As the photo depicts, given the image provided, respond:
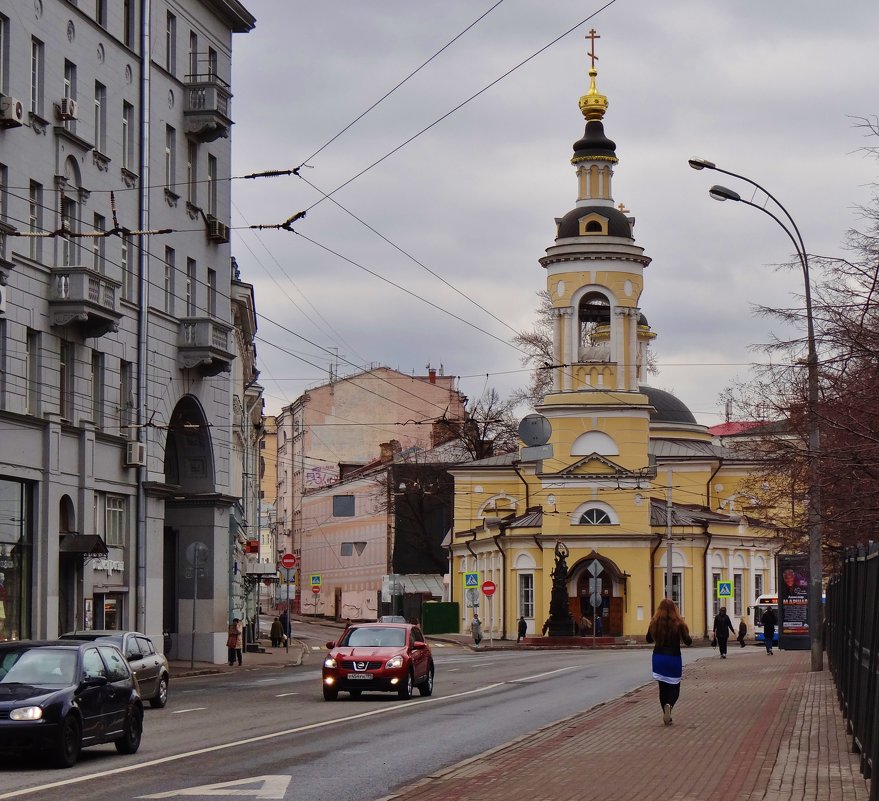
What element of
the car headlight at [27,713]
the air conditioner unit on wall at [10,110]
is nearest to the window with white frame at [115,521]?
the air conditioner unit on wall at [10,110]

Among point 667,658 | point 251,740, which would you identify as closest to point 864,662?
point 667,658

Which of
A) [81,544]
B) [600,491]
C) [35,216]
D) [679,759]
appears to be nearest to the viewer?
[679,759]

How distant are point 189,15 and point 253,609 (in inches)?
1277

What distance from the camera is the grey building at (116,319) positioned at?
121ft

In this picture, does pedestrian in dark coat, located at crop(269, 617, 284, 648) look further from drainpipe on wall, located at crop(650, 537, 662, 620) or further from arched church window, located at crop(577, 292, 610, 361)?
arched church window, located at crop(577, 292, 610, 361)

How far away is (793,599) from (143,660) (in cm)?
2327

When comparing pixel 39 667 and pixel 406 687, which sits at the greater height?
pixel 39 667

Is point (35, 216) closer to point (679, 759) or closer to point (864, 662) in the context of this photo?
point (679, 759)

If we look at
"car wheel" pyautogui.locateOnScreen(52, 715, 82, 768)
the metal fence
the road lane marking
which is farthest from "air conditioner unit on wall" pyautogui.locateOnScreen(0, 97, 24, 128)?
the metal fence

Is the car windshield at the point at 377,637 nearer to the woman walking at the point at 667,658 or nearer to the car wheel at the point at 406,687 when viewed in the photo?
the car wheel at the point at 406,687

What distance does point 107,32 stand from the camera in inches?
1657

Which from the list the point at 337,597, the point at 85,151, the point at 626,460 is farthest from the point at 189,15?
the point at 337,597

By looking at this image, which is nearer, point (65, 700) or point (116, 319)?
point (65, 700)

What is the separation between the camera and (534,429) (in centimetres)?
7150
